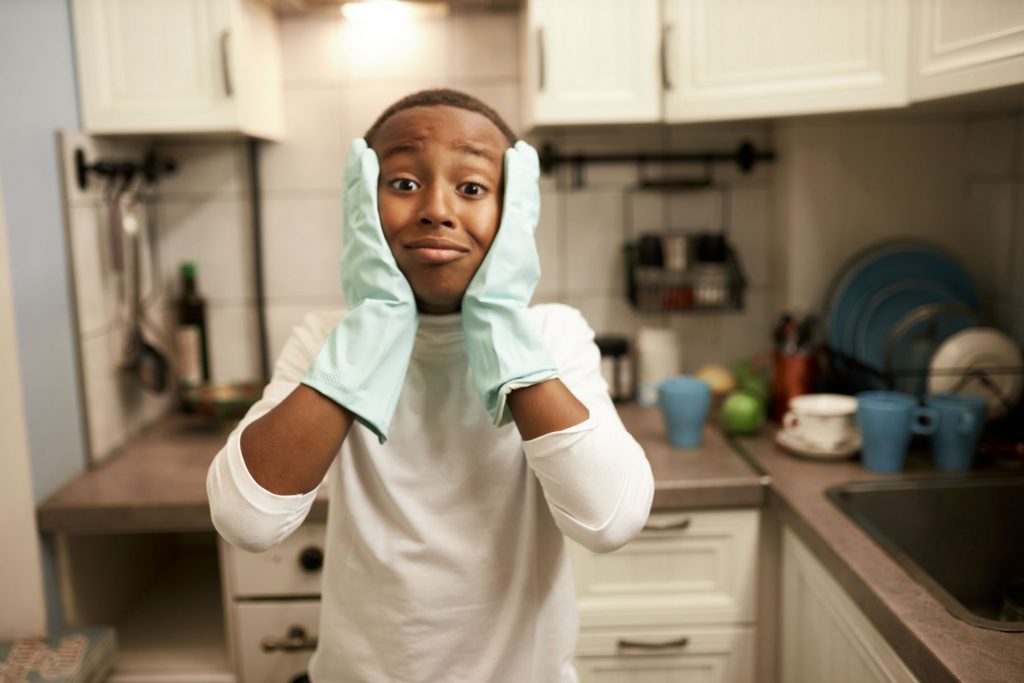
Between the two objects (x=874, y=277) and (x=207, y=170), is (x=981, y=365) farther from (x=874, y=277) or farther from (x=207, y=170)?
(x=207, y=170)

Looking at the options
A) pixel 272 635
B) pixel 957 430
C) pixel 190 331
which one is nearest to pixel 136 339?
pixel 190 331

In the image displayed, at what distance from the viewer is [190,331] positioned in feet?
6.64

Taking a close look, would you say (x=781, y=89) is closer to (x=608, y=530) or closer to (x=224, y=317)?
(x=608, y=530)

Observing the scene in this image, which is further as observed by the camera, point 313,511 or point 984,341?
point 984,341

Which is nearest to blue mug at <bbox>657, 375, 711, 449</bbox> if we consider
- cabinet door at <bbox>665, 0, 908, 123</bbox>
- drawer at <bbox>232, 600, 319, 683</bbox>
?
cabinet door at <bbox>665, 0, 908, 123</bbox>

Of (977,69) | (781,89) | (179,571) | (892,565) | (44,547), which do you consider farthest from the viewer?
(179,571)

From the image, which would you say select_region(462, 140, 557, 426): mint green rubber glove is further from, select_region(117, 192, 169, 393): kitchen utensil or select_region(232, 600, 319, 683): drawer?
select_region(117, 192, 169, 393): kitchen utensil

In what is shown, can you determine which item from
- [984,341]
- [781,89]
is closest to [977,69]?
[781,89]

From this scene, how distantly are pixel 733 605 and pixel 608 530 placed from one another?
0.80m

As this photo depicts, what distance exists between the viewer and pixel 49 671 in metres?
1.37

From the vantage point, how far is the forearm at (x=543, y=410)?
0.90m

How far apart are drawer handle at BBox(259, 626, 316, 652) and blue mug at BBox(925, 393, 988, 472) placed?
46.0 inches

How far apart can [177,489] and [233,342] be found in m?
0.62

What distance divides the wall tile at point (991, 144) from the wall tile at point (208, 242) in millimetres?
1596
